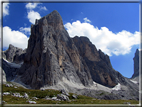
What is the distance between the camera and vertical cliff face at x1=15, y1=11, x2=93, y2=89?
80.1 meters

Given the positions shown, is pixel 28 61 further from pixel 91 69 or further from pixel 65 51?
pixel 91 69

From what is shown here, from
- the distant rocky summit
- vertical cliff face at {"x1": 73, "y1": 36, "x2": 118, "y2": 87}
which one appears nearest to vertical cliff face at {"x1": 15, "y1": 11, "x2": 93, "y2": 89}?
the distant rocky summit

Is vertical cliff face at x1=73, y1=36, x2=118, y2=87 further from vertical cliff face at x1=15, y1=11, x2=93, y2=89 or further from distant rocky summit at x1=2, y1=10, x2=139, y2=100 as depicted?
vertical cliff face at x1=15, y1=11, x2=93, y2=89

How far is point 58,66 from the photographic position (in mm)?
89500

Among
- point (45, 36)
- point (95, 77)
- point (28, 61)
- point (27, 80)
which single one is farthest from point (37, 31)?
point (95, 77)

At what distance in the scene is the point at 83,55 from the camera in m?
155

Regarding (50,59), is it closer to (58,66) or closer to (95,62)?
(58,66)

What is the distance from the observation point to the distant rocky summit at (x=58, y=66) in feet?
264

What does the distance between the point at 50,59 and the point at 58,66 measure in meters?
9.27

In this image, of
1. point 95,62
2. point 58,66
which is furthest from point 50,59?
point 95,62

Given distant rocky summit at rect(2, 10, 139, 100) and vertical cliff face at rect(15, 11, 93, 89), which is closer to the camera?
vertical cliff face at rect(15, 11, 93, 89)

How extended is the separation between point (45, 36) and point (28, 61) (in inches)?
967

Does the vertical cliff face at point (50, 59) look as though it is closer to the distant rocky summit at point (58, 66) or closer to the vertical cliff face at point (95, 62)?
the distant rocky summit at point (58, 66)

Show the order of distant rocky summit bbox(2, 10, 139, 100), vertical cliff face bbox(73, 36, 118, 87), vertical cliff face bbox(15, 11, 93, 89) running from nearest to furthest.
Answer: vertical cliff face bbox(15, 11, 93, 89)
distant rocky summit bbox(2, 10, 139, 100)
vertical cliff face bbox(73, 36, 118, 87)
